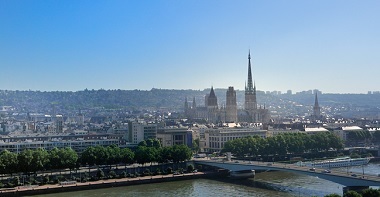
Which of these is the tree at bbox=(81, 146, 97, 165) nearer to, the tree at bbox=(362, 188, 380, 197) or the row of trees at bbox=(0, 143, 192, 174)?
the row of trees at bbox=(0, 143, 192, 174)

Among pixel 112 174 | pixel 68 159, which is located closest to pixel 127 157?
pixel 112 174

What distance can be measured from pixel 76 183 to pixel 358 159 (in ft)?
99.8

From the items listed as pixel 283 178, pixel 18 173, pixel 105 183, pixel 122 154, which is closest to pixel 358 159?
pixel 283 178

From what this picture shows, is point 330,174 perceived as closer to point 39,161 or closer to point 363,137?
point 39,161

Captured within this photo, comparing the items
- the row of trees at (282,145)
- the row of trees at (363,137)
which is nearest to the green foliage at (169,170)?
the row of trees at (282,145)

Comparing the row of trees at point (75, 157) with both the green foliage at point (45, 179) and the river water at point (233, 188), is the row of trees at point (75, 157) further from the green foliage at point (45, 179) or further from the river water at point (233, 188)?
the river water at point (233, 188)

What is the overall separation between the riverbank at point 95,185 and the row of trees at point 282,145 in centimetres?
1157

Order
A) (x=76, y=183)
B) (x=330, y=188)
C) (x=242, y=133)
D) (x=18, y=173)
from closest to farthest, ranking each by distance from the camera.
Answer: (x=330, y=188), (x=76, y=183), (x=18, y=173), (x=242, y=133)

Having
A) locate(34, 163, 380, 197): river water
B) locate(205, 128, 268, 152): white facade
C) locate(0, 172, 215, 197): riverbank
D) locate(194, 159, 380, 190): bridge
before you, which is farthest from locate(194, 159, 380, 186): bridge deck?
locate(205, 128, 268, 152): white facade

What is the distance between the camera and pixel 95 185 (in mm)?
41562

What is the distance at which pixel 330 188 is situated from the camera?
39250 mm

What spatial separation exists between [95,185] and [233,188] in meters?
10.2

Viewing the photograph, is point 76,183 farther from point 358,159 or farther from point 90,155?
point 358,159

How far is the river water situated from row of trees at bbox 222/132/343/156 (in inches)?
495
